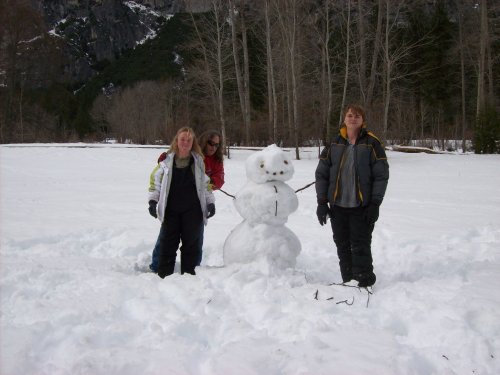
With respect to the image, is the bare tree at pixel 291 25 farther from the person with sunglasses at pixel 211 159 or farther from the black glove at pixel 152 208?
the black glove at pixel 152 208

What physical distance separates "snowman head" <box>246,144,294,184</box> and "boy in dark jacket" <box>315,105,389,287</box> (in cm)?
32

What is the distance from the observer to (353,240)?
3391 mm

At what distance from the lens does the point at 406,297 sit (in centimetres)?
287

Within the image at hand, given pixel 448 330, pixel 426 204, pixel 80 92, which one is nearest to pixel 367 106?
pixel 426 204

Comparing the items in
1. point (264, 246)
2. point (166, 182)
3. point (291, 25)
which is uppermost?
point (291, 25)

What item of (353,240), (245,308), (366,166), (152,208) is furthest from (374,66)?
(245,308)

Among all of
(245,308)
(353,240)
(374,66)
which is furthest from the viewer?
(374,66)

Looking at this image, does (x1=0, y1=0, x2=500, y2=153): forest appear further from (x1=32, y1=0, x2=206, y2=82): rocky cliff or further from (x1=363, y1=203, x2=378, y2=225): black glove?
(x1=32, y1=0, x2=206, y2=82): rocky cliff

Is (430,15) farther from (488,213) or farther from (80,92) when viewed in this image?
(80,92)

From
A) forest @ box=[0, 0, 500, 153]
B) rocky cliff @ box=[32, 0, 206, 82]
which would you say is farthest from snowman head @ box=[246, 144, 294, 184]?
rocky cliff @ box=[32, 0, 206, 82]

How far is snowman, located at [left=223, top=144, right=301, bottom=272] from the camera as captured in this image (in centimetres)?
349

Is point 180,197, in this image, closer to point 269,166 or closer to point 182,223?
point 182,223

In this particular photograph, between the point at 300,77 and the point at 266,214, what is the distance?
16364 mm

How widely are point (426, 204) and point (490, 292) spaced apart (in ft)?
15.4
